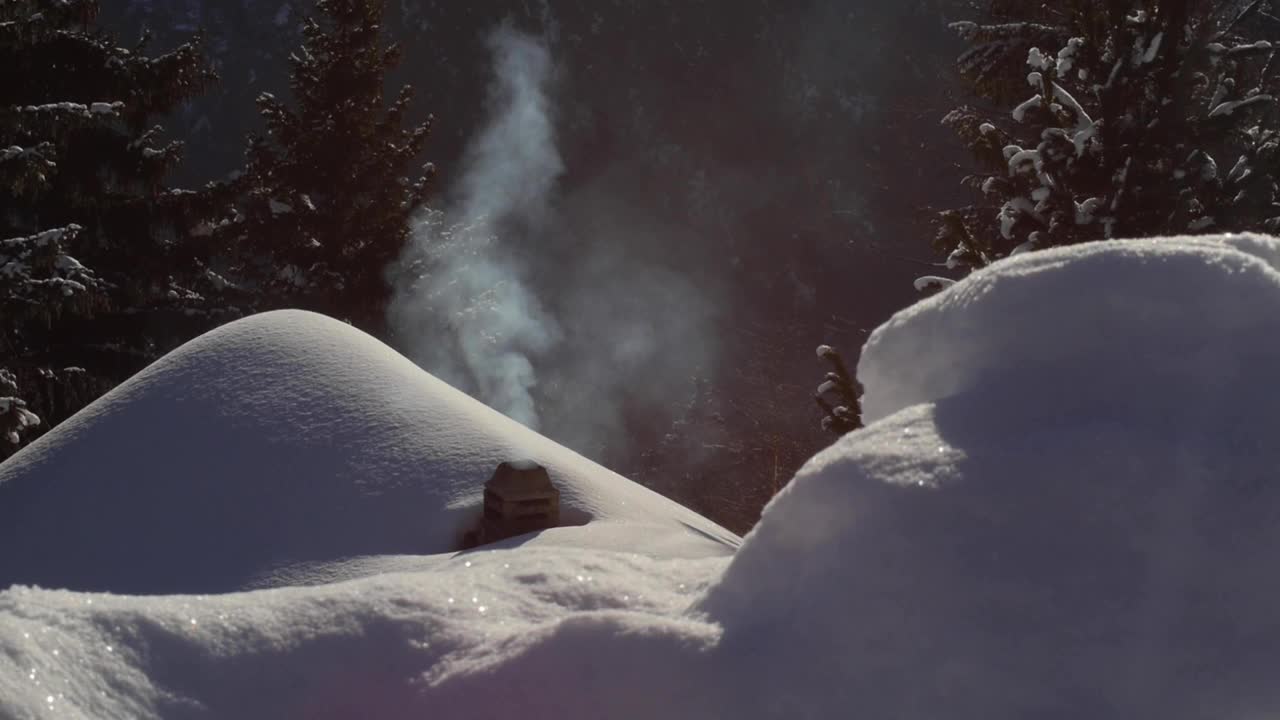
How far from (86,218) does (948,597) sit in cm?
1654

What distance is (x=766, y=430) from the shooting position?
111 feet

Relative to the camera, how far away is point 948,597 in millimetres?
1552

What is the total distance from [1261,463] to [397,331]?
66.0 ft

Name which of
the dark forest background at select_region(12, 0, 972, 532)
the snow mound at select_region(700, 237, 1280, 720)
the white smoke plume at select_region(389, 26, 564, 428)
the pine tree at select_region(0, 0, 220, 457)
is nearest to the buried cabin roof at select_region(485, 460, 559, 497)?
the snow mound at select_region(700, 237, 1280, 720)

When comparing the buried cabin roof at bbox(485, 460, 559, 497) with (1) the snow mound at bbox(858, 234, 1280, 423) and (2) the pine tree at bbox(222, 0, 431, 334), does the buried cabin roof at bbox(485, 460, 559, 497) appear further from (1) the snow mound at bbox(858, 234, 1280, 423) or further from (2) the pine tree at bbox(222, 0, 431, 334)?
(2) the pine tree at bbox(222, 0, 431, 334)

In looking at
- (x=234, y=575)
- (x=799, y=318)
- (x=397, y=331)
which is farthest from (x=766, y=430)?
(x=234, y=575)

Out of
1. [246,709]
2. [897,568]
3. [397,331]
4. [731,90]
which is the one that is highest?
[731,90]

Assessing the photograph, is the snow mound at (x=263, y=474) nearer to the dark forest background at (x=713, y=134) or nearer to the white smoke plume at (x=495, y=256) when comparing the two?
the white smoke plume at (x=495, y=256)

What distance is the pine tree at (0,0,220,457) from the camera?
1130 centimetres

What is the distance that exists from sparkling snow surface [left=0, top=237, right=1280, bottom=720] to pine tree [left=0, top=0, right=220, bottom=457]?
1070cm

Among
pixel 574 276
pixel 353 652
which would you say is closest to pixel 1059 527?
pixel 353 652

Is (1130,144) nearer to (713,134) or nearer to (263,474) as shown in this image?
(263,474)

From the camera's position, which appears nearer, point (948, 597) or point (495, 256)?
point (948, 597)

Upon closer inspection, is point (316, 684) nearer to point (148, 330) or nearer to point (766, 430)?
point (148, 330)
